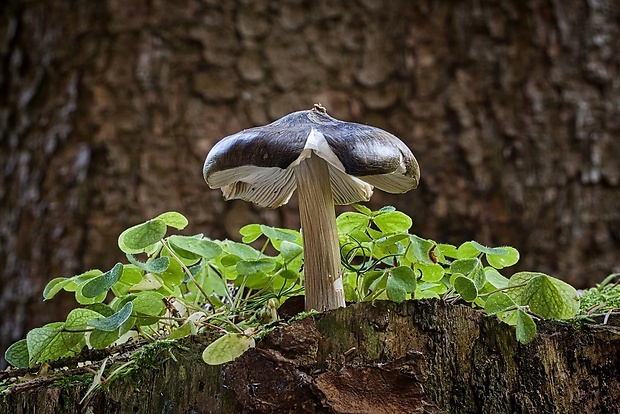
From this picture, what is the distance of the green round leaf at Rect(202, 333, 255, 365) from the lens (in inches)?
41.3

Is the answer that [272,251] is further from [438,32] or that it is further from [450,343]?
[450,343]

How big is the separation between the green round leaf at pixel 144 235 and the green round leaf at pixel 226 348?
1.02ft

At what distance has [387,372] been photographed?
1.04 meters

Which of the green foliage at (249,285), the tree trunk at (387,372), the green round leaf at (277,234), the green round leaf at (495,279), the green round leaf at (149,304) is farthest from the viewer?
the green round leaf at (277,234)

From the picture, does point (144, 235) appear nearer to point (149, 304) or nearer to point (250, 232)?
point (149, 304)

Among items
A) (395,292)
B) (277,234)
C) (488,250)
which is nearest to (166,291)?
(277,234)

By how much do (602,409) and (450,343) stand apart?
0.99 ft

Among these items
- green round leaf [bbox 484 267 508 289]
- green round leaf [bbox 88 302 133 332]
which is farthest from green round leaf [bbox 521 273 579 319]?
green round leaf [bbox 88 302 133 332]

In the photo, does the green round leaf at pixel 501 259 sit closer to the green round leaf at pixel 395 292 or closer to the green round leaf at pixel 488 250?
the green round leaf at pixel 488 250

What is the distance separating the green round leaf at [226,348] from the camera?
1.05 m

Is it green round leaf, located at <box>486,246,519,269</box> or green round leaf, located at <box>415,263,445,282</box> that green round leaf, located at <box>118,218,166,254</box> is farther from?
green round leaf, located at <box>486,246,519,269</box>

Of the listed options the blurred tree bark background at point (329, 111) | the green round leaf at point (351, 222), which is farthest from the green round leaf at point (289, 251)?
the blurred tree bark background at point (329, 111)

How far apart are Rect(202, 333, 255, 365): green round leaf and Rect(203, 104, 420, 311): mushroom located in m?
0.20

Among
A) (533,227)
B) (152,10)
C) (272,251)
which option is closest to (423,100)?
(533,227)
